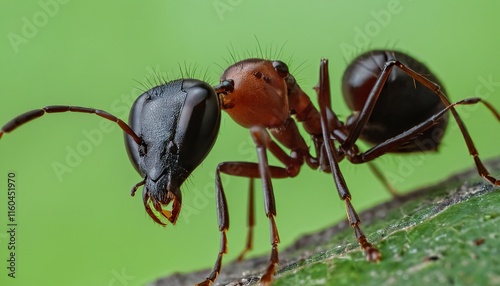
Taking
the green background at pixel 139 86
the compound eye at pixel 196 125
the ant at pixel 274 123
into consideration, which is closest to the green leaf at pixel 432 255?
the ant at pixel 274 123

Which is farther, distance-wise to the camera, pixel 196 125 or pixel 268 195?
pixel 268 195

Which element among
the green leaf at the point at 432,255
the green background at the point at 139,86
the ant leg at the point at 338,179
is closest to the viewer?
the green leaf at the point at 432,255

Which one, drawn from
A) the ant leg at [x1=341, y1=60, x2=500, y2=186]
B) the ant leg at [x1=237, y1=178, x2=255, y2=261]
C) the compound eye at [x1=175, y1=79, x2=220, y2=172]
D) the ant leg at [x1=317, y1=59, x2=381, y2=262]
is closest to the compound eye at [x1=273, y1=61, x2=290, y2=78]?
the ant leg at [x1=317, y1=59, x2=381, y2=262]

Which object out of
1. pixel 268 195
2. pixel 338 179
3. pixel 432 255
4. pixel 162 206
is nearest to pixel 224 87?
pixel 268 195

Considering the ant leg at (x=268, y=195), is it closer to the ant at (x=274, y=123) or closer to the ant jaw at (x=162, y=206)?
the ant at (x=274, y=123)

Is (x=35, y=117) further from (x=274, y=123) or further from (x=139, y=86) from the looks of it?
(x=139, y=86)

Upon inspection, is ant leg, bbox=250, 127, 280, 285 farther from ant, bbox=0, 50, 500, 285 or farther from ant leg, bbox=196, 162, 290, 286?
ant leg, bbox=196, 162, 290, 286
